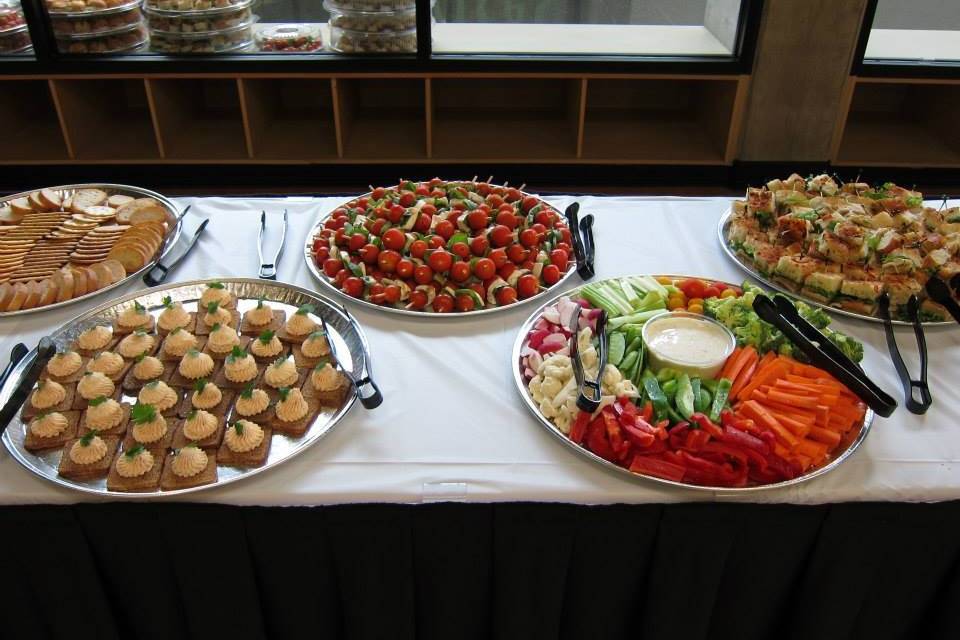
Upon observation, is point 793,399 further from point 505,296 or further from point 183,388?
point 183,388

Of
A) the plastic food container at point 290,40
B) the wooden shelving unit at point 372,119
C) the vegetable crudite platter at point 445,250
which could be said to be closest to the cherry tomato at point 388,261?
the vegetable crudite platter at point 445,250

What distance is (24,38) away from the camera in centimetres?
330

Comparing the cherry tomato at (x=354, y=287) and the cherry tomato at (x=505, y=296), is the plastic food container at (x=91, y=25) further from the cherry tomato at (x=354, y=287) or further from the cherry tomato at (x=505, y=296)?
the cherry tomato at (x=505, y=296)

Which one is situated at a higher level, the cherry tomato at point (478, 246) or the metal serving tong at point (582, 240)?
the cherry tomato at point (478, 246)

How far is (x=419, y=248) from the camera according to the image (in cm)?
148

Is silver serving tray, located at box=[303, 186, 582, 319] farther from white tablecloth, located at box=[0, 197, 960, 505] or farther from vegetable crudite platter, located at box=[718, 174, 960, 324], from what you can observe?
vegetable crudite platter, located at box=[718, 174, 960, 324]

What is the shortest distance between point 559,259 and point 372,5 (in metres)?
2.08

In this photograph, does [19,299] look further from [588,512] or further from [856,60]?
[856,60]

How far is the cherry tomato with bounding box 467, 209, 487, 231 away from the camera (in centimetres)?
157

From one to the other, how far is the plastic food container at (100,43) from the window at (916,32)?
3284 millimetres

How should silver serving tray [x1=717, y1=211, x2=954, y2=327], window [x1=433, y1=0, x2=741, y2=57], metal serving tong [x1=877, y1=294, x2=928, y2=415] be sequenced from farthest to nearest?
window [x1=433, y1=0, x2=741, y2=57], silver serving tray [x1=717, y1=211, x2=954, y2=327], metal serving tong [x1=877, y1=294, x2=928, y2=415]

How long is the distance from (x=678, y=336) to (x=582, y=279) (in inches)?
11.2

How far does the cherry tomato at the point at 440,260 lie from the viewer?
144 cm

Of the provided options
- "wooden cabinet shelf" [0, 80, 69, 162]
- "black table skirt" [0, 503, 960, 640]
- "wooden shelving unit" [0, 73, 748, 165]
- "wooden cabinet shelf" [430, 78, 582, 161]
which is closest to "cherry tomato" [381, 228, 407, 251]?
"black table skirt" [0, 503, 960, 640]
